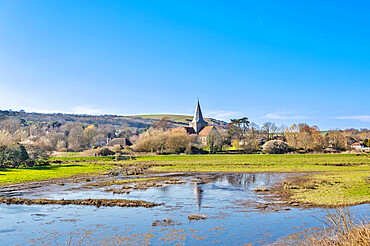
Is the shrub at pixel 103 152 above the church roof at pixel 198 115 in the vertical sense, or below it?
below

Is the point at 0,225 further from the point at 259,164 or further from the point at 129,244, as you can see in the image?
the point at 259,164

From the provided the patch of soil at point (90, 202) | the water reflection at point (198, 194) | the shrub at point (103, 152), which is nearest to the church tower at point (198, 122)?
the shrub at point (103, 152)

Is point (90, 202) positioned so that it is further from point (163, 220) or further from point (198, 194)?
point (198, 194)

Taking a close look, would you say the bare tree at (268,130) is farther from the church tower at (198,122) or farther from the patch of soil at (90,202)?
the patch of soil at (90,202)

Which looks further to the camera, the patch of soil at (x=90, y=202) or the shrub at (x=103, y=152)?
the shrub at (x=103, y=152)

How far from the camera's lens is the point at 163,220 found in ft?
61.2

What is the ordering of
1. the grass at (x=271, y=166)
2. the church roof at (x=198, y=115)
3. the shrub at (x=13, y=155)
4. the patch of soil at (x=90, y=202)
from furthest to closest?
the church roof at (x=198, y=115) → the grass at (x=271, y=166) → the shrub at (x=13, y=155) → the patch of soil at (x=90, y=202)

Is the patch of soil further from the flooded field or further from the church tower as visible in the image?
the church tower

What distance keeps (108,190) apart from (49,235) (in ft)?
47.5

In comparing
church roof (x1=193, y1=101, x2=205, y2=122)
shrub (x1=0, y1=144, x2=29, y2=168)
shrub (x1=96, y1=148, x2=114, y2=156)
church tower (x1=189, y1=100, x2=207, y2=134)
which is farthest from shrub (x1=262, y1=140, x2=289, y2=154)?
shrub (x1=0, y1=144, x2=29, y2=168)

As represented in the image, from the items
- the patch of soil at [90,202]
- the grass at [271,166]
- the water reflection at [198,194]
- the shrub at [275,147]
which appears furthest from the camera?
the shrub at [275,147]

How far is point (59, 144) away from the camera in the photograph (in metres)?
112

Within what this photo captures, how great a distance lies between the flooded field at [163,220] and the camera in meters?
15.4

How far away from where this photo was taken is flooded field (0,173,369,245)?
15.4m
